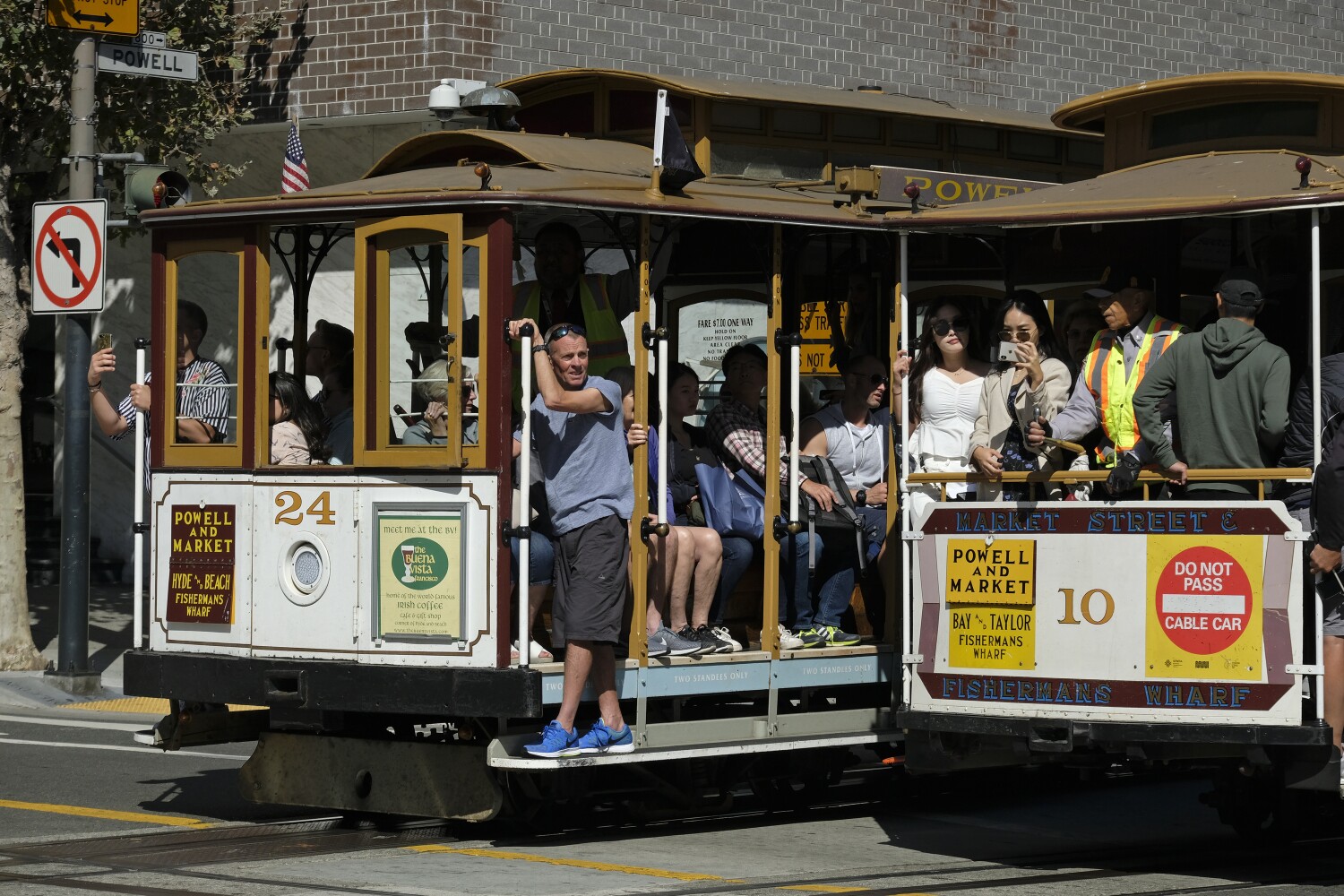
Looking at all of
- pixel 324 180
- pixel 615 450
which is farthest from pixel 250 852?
pixel 324 180

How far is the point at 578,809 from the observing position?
9852 mm

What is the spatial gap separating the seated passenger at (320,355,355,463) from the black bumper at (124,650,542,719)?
1042 millimetres

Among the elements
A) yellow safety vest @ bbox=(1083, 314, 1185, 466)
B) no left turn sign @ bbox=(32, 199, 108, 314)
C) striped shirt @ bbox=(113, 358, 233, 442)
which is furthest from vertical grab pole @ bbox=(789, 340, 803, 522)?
no left turn sign @ bbox=(32, 199, 108, 314)

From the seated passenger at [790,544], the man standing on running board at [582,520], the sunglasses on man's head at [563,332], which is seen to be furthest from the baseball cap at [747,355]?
the sunglasses on man's head at [563,332]

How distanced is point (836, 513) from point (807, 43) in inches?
408

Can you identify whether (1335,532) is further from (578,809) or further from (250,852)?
(250,852)

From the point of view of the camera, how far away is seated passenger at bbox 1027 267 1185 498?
902cm

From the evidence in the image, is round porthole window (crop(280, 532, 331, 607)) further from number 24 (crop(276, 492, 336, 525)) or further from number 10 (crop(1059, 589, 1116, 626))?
number 10 (crop(1059, 589, 1116, 626))

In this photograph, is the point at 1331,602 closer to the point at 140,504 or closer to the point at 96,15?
the point at 140,504

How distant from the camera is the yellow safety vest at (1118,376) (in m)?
9.02

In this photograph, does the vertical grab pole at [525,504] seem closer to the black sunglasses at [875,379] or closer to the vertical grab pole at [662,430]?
the vertical grab pole at [662,430]

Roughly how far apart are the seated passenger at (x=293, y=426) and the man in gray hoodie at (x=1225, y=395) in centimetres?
365

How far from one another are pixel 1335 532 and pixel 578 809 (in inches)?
145

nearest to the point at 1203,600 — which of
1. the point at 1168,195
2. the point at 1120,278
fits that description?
the point at 1168,195
